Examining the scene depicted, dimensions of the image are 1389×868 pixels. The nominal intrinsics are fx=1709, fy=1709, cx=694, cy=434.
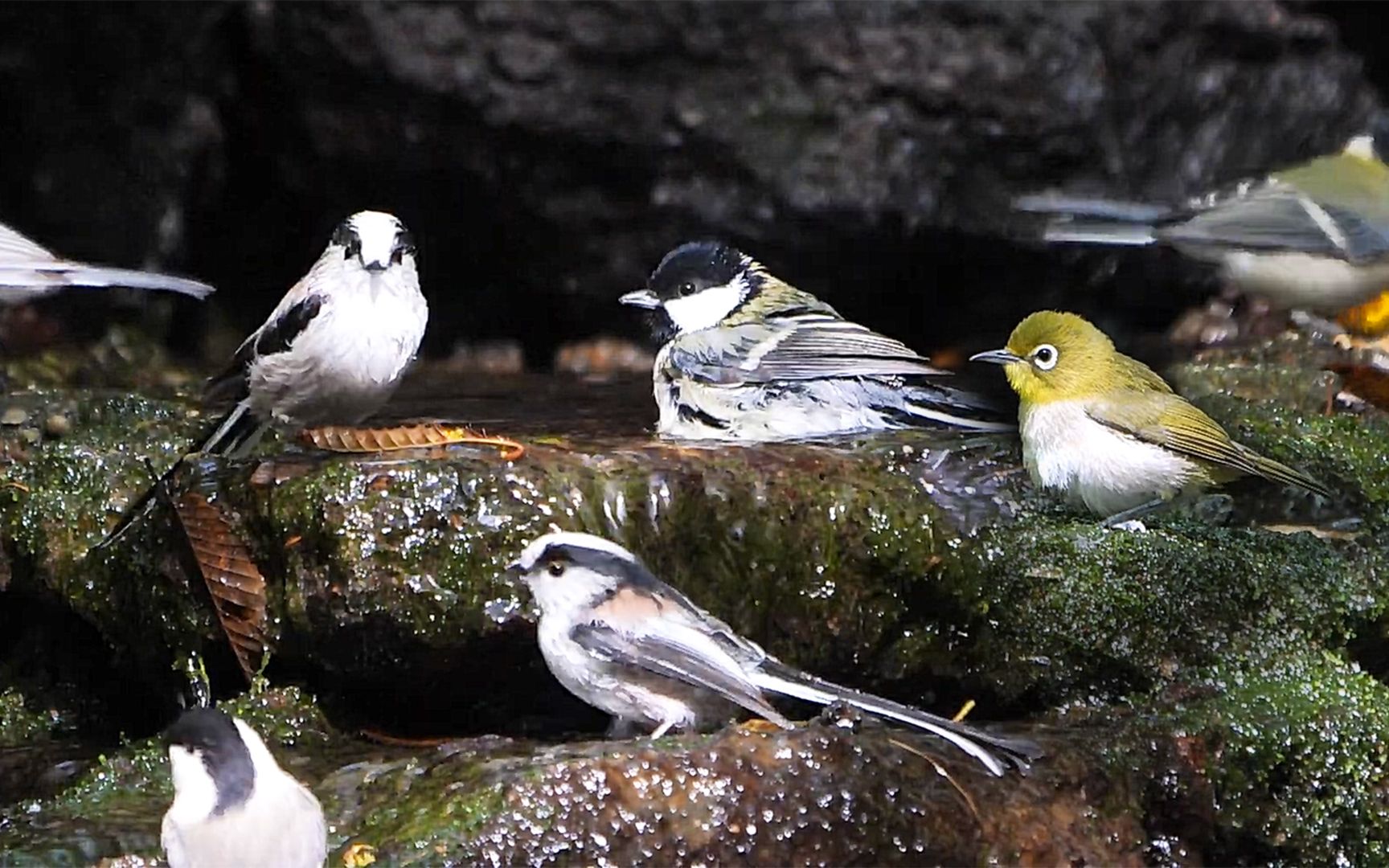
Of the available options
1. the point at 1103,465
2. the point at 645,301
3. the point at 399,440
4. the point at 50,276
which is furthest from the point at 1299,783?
the point at 50,276

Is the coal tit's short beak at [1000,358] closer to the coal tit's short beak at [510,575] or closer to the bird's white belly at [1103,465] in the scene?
the bird's white belly at [1103,465]

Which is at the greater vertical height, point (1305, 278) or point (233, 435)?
point (1305, 278)

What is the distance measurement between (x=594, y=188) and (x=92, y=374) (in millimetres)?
2090

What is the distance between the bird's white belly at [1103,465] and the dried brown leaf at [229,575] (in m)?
1.98

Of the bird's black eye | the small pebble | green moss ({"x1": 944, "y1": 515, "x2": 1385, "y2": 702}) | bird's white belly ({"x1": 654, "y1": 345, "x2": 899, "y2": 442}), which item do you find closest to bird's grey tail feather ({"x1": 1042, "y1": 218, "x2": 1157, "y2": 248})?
bird's white belly ({"x1": 654, "y1": 345, "x2": 899, "y2": 442})

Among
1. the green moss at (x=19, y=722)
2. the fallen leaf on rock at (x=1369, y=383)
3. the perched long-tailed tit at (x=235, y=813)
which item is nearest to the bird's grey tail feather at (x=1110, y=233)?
the fallen leaf on rock at (x=1369, y=383)

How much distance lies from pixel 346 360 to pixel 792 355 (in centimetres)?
136

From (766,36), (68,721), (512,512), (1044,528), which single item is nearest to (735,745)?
(512,512)

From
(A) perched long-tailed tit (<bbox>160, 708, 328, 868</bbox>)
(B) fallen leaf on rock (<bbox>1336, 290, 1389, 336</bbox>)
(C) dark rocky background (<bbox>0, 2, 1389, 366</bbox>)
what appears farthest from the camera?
(C) dark rocky background (<bbox>0, 2, 1389, 366</bbox>)

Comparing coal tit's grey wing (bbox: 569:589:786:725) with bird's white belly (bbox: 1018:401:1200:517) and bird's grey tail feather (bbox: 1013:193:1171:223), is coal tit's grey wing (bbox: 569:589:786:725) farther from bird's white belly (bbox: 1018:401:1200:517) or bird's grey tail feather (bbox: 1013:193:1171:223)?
bird's grey tail feather (bbox: 1013:193:1171:223)

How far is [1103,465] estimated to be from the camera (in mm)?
4277

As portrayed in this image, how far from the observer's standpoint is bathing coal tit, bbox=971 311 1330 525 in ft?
14.0

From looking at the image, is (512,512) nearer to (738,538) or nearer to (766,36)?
(738,538)

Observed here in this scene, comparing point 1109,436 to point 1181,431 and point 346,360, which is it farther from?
point 346,360
